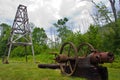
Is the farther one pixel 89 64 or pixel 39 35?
pixel 39 35

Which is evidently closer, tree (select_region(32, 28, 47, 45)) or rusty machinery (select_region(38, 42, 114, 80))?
rusty machinery (select_region(38, 42, 114, 80))

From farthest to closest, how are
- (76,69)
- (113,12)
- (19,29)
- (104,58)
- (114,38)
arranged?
1. (113,12)
2. (19,29)
3. (114,38)
4. (76,69)
5. (104,58)

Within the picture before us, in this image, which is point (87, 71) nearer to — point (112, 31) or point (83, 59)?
point (83, 59)

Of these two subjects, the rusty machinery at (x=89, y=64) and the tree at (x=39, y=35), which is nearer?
the rusty machinery at (x=89, y=64)

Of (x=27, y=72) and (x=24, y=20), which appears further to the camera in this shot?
(x=24, y=20)

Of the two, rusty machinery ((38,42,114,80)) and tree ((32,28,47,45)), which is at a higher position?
tree ((32,28,47,45))

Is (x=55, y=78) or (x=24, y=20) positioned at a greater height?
(x=24, y=20)

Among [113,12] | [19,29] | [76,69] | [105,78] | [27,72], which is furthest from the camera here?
[113,12]

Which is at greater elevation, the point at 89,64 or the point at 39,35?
the point at 39,35

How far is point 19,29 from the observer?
21422 millimetres

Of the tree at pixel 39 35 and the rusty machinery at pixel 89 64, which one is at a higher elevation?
the tree at pixel 39 35

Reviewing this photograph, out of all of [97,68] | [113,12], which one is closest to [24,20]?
[113,12]

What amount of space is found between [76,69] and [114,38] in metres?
10.00

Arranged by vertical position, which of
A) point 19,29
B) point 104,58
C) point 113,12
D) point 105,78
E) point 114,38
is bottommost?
point 105,78
